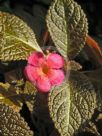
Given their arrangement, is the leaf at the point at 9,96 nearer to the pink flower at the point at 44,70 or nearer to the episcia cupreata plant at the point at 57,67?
the episcia cupreata plant at the point at 57,67

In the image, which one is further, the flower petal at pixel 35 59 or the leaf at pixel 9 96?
the leaf at pixel 9 96

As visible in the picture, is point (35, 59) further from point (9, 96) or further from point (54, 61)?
point (9, 96)

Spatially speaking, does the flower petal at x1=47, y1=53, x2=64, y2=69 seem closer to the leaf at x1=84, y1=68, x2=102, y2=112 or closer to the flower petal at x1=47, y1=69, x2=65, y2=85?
the flower petal at x1=47, y1=69, x2=65, y2=85

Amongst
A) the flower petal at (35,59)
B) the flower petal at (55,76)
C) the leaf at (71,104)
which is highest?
the flower petal at (35,59)

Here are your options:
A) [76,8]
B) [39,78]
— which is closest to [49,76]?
[39,78]

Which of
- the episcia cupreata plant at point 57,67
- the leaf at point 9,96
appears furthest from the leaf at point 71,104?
the leaf at point 9,96

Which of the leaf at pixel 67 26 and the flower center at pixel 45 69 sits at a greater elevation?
the leaf at pixel 67 26

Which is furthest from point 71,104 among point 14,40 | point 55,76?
point 14,40
